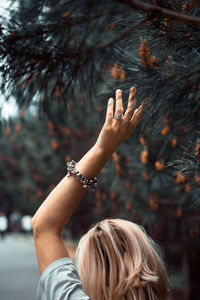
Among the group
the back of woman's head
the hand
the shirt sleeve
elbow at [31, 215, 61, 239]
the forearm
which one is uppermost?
the hand

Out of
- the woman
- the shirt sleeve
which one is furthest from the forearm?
the shirt sleeve

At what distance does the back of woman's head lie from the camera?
4.67ft

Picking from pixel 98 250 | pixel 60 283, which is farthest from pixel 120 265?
pixel 60 283

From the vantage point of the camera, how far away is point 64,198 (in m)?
1.38

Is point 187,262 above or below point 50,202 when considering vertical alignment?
below

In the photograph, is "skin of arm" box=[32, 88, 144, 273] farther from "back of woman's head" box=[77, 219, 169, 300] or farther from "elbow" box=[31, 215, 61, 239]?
"back of woman's head" box=[77, 219, 169, 300]

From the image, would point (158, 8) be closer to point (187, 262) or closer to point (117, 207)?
point (117, 207)

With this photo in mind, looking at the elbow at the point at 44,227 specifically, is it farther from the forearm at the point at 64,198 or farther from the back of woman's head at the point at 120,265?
the back of woman's head at the point at 120,265

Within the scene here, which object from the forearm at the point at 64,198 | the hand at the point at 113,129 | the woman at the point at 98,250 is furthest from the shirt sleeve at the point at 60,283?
the hand at the point at 113,129

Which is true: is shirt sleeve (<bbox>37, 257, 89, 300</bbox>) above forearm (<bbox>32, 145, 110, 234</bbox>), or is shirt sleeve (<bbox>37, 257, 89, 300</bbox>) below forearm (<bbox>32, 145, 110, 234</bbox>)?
below

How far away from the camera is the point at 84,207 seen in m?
6.46

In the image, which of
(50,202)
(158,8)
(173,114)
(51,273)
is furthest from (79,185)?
(173,114)

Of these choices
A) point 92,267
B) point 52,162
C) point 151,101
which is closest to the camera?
point 92,267

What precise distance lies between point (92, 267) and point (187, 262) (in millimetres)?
6202
